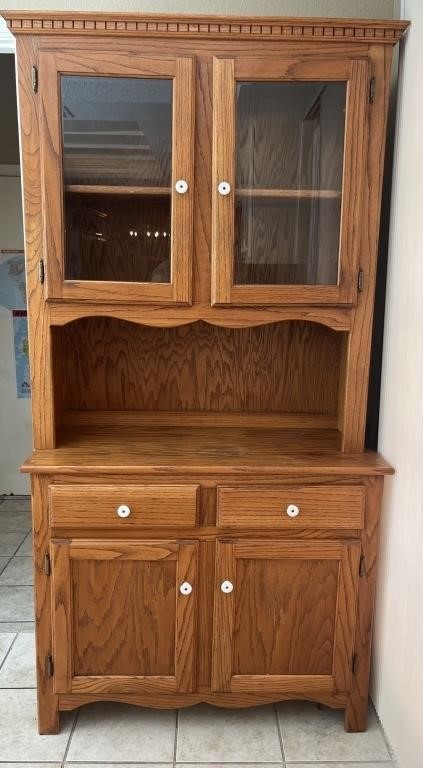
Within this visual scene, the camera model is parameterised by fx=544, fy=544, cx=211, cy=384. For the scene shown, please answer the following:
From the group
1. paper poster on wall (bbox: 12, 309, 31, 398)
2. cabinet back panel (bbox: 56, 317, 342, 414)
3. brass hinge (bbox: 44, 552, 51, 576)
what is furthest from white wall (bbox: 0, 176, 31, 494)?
brass hinge (bbox: 44, 552, 51, 576)

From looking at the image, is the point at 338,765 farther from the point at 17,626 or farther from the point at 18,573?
the point at 18,573

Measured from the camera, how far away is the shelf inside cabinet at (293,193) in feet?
4.74

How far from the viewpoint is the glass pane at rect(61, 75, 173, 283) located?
4.58 ft

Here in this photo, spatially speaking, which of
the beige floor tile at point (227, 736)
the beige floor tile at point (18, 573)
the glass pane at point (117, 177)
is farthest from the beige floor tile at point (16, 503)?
the glass pane at point (117, 177)

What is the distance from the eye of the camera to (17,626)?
205cm

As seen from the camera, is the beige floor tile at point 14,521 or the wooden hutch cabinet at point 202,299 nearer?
the wooden hutch cabinet at point 202,299

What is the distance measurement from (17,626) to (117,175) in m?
1.66

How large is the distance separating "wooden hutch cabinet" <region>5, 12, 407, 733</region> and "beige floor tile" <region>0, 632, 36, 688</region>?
0.83ft

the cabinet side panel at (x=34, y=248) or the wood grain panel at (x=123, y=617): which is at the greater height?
the cabinet side panel at (x=34, y=248)

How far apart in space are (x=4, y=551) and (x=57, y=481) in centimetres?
146

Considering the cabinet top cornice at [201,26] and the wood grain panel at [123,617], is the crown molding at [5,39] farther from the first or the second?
the wood grain panel at [123,617]

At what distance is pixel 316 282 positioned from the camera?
1.47 m

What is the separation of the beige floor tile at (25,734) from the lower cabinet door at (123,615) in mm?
148

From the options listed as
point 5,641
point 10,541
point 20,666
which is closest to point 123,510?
point 20,666
